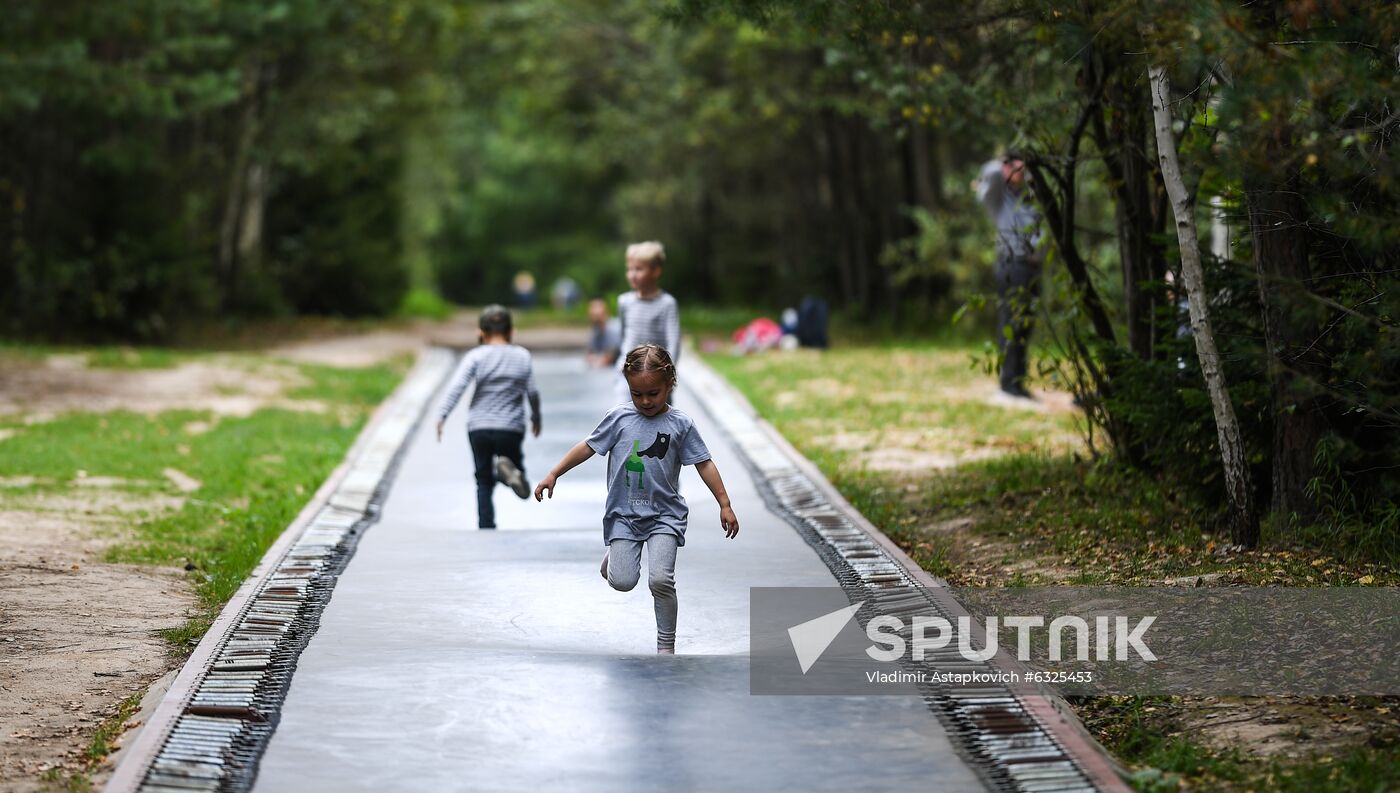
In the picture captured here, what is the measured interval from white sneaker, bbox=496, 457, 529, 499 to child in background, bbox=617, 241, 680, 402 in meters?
1.53

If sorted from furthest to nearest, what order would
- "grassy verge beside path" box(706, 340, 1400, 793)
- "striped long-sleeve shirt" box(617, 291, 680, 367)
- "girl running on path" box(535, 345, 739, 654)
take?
"striped long-sleeve shirt" box(617, 291, 680, 367)
"girl running on path" box(535, 345, 739, 654)
"grassy verge beside path" box(706, 340, 1400, 793)

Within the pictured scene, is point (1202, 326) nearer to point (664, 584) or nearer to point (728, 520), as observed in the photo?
point (728, 520)

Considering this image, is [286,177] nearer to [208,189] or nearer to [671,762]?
[208,189]

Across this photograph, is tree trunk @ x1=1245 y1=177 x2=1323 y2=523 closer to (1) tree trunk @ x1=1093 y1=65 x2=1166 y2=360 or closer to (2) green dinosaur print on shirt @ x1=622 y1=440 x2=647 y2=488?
(1) tree trunk @ x1=1093 y1=65 x2=1166 y2=360

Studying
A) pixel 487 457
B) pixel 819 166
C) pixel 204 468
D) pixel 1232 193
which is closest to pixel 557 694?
pixel 487 457

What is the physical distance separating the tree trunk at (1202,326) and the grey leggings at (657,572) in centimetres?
293

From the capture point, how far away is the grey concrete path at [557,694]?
5.61m

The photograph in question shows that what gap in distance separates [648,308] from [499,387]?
139 centimetres

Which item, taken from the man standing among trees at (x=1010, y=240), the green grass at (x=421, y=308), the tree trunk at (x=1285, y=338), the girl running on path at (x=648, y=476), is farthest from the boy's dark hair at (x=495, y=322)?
the green grass at (x=421, y=308)

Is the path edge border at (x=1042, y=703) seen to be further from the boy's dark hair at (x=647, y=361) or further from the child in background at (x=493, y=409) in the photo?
the child in background at (x=493, y=409)

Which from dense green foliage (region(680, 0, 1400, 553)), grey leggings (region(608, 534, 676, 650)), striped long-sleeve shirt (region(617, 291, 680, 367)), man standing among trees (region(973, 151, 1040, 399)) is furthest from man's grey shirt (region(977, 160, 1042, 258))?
grey leggings (region(608, 534, 676, 650))

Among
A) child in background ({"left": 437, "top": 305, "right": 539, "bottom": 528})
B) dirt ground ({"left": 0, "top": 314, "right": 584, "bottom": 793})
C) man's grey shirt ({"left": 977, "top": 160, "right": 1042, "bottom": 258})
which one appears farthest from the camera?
man's grey shirt ({"left": 977, "top": 160, "right": 1042, "bottom": 258})

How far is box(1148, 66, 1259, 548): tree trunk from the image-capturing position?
27.5ft

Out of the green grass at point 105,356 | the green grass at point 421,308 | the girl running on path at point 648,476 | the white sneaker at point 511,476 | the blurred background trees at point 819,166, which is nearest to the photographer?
the girl running on path at point 648,476
